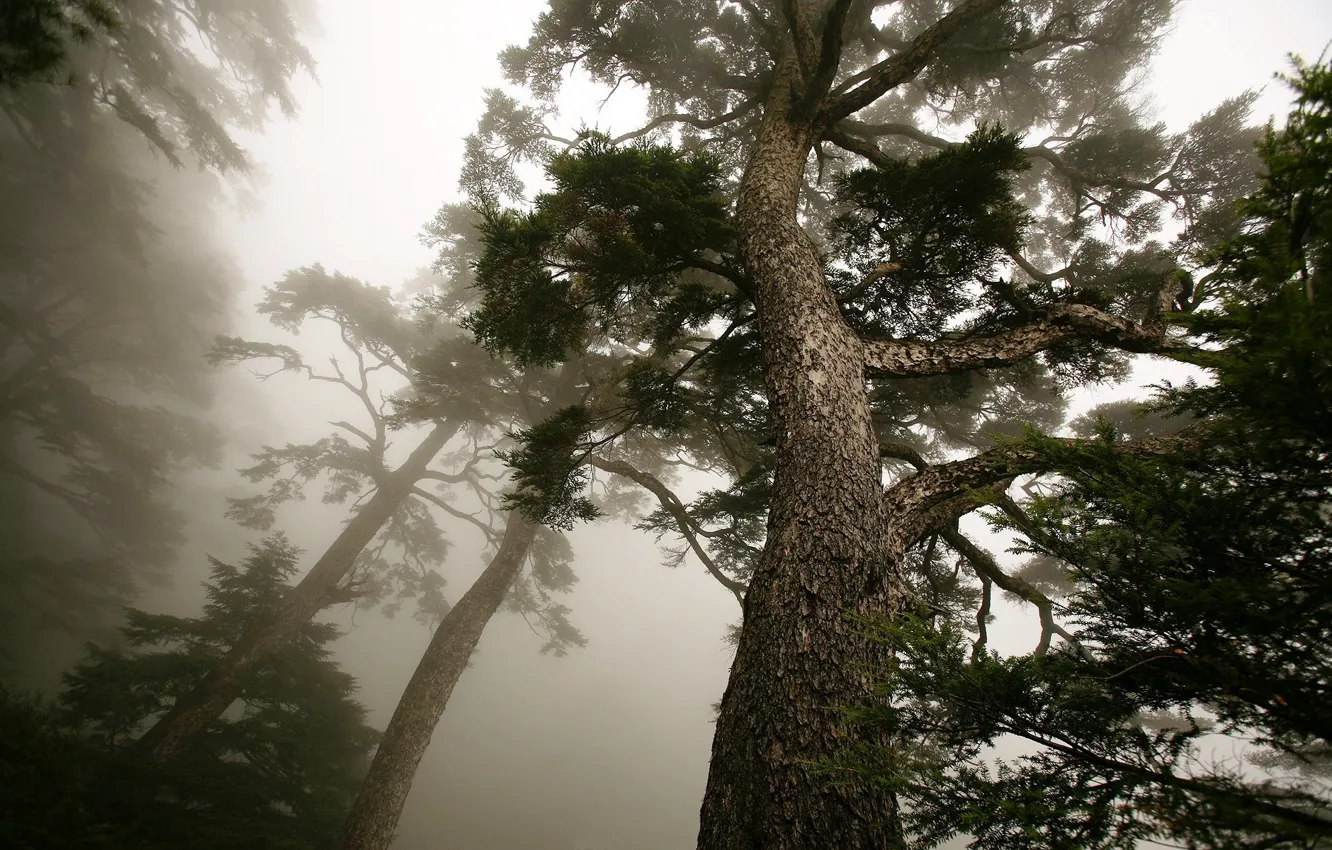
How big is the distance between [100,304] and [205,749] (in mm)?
19242

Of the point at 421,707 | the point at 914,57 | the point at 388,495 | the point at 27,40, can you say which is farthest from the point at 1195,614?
the point at 388,495

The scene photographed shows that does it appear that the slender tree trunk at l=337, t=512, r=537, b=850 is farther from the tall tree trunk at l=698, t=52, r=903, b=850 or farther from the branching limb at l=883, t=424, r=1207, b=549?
the branching limb at l=883, t=424, r=1207, b=549

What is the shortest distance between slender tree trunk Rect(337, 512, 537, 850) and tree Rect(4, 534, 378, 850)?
0.93 m

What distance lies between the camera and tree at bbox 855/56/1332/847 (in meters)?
1.12

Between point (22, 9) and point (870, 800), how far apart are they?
28.1 feet

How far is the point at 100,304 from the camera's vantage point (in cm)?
1730

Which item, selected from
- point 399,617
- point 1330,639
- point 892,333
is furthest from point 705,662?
point 1330,639

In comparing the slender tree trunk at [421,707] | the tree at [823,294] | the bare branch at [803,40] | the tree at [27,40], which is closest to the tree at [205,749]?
the slender tree trunk at [421,707]

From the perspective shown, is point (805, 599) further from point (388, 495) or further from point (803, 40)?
point (388, 495)

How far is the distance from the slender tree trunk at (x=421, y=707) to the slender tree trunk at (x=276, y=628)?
303cm

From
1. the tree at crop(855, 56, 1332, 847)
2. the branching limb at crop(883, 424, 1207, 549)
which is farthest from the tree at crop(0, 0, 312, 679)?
the tree at crop(855, 56, 1332, 847)

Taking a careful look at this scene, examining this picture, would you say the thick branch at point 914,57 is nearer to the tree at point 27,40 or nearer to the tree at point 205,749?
the tree at point 27,40

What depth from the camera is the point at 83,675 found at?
7320 millimetres

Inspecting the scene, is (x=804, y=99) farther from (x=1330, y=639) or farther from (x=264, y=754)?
(x=264, y=754)
